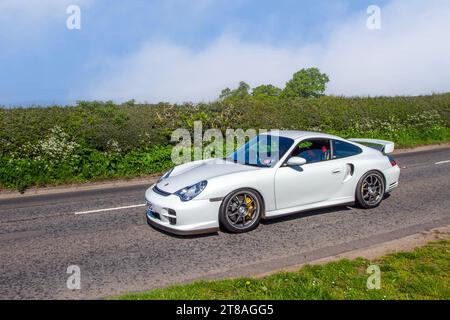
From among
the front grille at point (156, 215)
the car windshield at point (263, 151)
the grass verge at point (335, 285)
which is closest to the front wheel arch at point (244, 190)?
the car windshield at point (263, 151)

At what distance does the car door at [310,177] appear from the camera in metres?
6.47

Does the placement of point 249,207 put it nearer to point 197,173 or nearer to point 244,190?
point 244,190

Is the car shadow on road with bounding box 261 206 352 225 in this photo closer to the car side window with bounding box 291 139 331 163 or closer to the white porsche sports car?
the white porsche sports car

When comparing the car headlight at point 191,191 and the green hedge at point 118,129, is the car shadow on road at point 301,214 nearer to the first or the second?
the car headlight at point 191,191

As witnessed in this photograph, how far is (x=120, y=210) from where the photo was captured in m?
8.04

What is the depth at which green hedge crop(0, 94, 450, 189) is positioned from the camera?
11.5m

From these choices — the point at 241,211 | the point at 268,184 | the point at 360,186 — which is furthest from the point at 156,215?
the point at 360,186

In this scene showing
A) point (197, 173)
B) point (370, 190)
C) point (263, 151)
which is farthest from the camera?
point (370, 190)

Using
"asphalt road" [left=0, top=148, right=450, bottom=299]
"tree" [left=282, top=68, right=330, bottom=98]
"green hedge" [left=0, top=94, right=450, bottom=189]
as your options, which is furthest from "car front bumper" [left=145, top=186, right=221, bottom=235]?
"tree" [left=282, top=68, right=330, bottom=98]

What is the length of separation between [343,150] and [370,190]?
3.01 ft

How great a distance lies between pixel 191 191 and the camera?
598 cm

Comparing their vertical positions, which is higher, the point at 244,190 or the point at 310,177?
the point at 310,177
